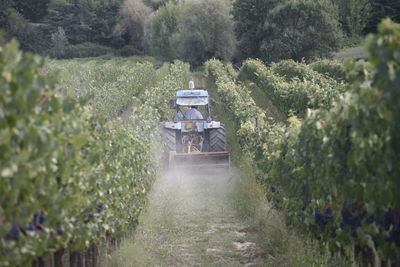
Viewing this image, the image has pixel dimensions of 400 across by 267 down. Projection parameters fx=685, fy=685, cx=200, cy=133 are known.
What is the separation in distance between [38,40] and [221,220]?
55.6m

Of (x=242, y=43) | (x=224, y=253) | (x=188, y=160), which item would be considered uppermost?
(x=242, y=43)

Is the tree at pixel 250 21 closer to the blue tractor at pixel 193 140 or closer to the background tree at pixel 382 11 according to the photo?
the background tree at pixel 382 11

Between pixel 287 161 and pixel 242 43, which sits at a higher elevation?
pixel 242 43

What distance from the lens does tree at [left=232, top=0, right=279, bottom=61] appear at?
46.5 meters

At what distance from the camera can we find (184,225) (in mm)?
10680

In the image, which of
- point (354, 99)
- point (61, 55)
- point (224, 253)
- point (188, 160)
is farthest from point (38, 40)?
point (354, 99)

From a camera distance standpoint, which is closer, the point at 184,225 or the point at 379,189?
the point at 379,189

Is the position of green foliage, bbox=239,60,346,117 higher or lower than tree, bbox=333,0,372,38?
lower

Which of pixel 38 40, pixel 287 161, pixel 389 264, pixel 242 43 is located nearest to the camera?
pixel 389 264

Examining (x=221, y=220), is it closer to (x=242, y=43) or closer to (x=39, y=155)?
(x=39, y=155)

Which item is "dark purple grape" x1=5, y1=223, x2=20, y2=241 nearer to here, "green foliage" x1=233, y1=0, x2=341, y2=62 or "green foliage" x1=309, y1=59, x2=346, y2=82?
"green foliage" x1=309, y1=59, x2=346, y2=82

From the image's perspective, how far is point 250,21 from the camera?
46.7 metres

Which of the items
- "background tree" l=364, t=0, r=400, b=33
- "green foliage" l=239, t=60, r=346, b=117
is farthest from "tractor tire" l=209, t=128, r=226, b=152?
"background tree" l=364, t=0, r=400, b=33

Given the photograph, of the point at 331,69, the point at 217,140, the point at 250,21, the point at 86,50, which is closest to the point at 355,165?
the point at 217,140
